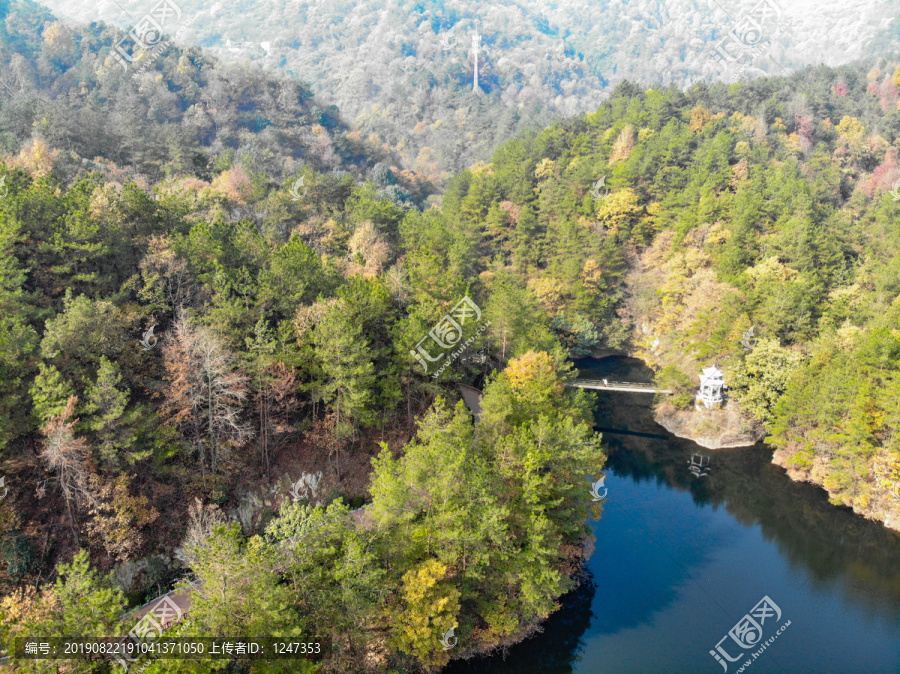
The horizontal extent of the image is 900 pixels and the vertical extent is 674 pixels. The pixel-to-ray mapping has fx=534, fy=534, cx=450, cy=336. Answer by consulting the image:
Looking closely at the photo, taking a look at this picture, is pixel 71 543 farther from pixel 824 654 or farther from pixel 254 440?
pixel 824 654

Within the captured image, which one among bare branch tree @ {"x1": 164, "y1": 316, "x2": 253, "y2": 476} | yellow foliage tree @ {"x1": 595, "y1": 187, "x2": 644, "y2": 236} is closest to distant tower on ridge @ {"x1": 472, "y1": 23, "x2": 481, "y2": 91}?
yellow foliage tree @ {"x1": 595, "y1": 187, "x2": 644, "y2": 236}

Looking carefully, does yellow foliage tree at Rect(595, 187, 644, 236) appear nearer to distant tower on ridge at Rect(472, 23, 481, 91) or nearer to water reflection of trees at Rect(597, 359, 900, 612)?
water reflection of trees at Rect(597, 359, 900, 612)

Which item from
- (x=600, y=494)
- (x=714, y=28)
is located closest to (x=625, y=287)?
(x=600, y=494)

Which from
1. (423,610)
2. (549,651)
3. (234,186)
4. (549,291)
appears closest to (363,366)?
(423,610)

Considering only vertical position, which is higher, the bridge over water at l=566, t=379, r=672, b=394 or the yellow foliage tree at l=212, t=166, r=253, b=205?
the yellow foliage tree at l=212, t=166, r=253, b=205

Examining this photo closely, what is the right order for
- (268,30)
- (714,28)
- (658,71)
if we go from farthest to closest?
(714,28) < (658,71) < (268,30)

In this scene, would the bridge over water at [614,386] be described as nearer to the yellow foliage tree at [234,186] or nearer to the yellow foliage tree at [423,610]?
the yellow foliage tree at [423,610]

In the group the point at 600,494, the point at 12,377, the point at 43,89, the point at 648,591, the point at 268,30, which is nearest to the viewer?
the point at 12,377
